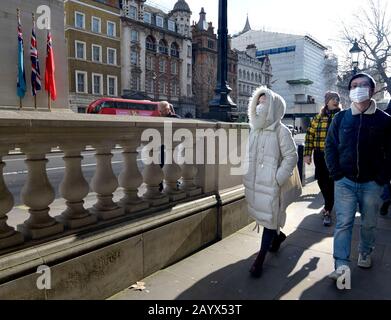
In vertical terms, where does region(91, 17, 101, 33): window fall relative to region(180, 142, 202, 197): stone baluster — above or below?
above

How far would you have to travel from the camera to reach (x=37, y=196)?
2.50m

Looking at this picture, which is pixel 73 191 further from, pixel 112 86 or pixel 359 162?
pixel 112 86

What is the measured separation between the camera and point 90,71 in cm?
3825

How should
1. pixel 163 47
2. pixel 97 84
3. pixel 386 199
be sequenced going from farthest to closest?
pixel 163 47 < pixel 97 84 < pixel 386 199

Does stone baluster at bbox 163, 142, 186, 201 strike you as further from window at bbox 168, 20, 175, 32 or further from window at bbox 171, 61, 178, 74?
window at bbox 168, 20, 175, 32

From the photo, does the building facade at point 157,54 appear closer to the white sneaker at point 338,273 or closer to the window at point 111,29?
the window at point 111,29

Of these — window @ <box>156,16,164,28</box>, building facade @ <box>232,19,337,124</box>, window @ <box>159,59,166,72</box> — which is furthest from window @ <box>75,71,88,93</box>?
building facade @ <box>232,19,337,124</box>

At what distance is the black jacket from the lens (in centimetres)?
314

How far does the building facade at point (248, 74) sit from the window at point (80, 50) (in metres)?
38.9

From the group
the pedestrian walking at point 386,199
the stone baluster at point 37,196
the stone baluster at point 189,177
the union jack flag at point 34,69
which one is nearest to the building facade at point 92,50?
the union jack flag at point 34,69

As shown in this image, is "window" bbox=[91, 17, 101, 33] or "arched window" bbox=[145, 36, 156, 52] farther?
"arched window" bbox=[145, 36, 156, 52]

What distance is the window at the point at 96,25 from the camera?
126 feet

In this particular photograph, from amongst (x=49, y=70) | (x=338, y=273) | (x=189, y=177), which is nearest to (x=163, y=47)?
(x=49, y=70)

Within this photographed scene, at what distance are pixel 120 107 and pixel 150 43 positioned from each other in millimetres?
19457
